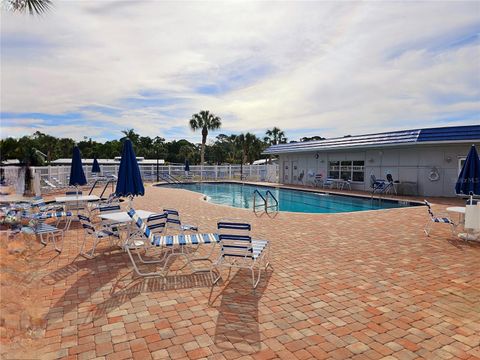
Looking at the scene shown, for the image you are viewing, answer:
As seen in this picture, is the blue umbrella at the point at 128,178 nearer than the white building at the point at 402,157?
Yes

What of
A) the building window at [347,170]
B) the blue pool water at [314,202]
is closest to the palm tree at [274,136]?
the building window at [347,170]

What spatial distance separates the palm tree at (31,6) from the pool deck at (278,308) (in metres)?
6.87

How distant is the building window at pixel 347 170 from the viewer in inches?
774

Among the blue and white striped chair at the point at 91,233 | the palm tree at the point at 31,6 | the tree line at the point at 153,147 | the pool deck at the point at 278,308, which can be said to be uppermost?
the palm tree at the point at 31,6

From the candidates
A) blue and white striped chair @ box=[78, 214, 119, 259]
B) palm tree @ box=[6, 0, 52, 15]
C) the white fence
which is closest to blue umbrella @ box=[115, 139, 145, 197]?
blue and white striped chair @ box=[78, 214, 119, 259]

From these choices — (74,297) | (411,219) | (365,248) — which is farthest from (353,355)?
(411,219)

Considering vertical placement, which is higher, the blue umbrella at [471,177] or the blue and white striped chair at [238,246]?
the blue umbrella at [471,177]

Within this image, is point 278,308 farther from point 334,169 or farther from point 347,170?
point 334,169

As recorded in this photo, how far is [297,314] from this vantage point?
3.41 m

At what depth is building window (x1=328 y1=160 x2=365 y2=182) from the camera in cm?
1966

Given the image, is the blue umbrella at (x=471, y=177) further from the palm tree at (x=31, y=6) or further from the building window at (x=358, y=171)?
the building window at (x=358, y=171)

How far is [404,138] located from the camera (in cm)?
1611

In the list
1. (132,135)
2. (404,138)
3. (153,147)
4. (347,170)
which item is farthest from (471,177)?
(153,147)

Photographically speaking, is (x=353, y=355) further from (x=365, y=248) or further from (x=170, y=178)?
(x=170, y=178)
